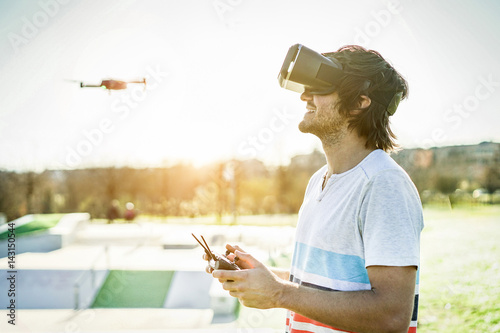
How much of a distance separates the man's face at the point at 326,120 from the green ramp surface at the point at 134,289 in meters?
6.69

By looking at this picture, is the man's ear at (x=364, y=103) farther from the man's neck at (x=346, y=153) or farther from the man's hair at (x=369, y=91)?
the man's neck at (x=346, y=153)

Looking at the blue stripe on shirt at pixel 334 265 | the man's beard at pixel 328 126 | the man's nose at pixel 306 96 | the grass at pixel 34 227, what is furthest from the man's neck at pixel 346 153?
the grass at pixel 34 227

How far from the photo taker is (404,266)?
1.33 m

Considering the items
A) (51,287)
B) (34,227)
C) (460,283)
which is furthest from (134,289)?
(34,227)

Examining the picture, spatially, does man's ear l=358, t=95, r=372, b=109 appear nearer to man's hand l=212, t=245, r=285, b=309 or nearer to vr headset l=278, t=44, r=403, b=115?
vr headset l=278, t=44, r=403, b=115

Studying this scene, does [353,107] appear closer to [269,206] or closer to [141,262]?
[141,262]

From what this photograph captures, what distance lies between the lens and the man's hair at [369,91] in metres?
1.76

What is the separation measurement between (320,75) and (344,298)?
999mm

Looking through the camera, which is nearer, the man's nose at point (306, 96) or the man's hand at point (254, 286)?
the man's hand at point (254, 286)

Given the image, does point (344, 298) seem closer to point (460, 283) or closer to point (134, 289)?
point (460, 283)

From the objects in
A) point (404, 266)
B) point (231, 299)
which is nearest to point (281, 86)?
point (404, 266)

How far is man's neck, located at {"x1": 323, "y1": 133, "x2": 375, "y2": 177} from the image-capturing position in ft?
5.71

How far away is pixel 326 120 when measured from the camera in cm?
179

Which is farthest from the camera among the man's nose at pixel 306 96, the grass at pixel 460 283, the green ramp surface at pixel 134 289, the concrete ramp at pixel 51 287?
the green ramp surface at pixel 134 289
